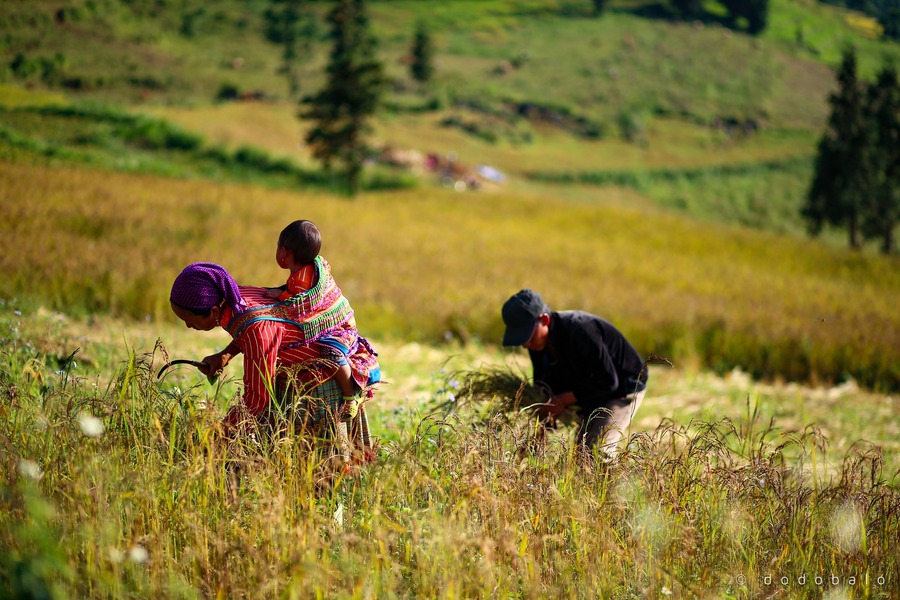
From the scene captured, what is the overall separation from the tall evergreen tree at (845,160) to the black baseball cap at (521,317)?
32.0m

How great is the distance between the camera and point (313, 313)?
132 inches

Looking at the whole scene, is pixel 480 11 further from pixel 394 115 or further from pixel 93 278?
pixel 93 278

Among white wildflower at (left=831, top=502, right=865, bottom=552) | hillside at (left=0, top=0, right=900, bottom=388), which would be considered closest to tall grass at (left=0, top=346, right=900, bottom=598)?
white wildflower at (left=831, top=502, right=865, bottom=552)

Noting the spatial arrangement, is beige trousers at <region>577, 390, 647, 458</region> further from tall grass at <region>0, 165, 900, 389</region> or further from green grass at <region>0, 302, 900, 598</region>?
tall grass at <region>0, 165, 900, 389</region>

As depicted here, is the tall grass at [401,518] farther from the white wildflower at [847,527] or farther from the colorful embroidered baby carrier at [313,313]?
the colorful embroidered baby carrier at [313,313]

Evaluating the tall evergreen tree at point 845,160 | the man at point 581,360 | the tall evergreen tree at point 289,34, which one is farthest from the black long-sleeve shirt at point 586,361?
the tall evergreen tree at point 289,34

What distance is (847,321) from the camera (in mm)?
12336

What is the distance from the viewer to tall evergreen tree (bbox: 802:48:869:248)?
1219 inches

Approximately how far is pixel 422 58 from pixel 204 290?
57132mm

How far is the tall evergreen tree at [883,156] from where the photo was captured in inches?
1207

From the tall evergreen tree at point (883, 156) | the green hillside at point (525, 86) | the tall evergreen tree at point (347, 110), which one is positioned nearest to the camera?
the green hillside at point (525, 86)

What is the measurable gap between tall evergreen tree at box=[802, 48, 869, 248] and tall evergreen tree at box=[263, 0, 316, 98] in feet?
112

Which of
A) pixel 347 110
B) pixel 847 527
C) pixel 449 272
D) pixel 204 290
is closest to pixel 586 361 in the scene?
pixel 847 527

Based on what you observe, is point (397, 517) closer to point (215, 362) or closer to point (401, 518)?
point (401, 518)
